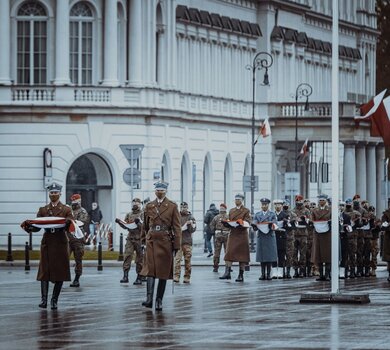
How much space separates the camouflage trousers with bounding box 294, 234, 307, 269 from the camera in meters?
49.5

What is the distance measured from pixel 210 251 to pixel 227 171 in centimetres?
1852

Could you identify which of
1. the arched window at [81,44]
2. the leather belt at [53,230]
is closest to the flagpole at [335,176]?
the leather belt at [53,230]

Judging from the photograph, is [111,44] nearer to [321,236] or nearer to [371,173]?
[371,173]

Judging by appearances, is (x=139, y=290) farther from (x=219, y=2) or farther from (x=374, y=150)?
(x=374, y=150)

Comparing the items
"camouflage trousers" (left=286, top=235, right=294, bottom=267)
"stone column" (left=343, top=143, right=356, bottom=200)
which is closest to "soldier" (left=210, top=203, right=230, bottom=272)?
"camouflage trousers" (left=286, top=235, right=294, bottom=267)

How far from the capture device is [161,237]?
33.5 meters

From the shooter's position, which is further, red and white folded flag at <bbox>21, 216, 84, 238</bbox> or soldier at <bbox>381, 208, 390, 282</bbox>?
soldier at <bbox>381, 208, 390, 282</bbox>

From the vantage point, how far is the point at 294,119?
9244 centimetres

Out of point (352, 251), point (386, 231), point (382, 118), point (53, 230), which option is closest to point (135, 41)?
point (352, 251)

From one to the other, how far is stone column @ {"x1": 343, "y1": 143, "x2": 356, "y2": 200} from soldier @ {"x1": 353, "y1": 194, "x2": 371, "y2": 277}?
44706 millimetres

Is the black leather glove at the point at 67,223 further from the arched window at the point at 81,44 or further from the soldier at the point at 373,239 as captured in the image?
the arched window at the point at 81,44

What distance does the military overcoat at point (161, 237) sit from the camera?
109ft

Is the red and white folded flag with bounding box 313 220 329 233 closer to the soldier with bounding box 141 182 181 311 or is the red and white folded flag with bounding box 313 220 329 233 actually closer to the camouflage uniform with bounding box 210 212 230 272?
the camouflage uniform with bounding box 210 212 230 272

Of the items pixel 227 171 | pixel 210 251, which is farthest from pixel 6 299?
pixel 227 171
